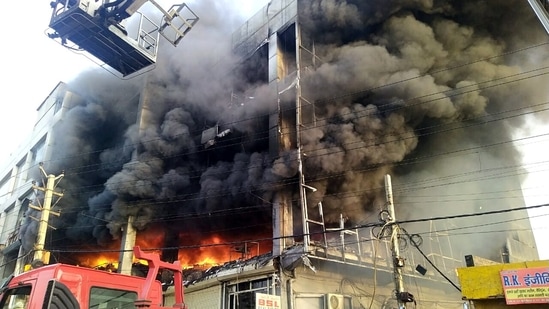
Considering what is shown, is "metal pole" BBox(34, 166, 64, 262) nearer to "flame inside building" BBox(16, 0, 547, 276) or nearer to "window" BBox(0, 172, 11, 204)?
"flame inside building" BBox(16, 0, 547, 276)

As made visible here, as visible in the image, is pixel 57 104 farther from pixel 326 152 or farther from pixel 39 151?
pixel 326 152

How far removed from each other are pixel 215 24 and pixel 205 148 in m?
7.72

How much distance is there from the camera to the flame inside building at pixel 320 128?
1603 cm

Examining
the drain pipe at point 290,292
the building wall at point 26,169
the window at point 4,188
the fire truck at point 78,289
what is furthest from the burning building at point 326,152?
the window at point 4,188

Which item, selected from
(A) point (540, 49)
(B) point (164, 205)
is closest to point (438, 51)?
(A) point (540, 49)

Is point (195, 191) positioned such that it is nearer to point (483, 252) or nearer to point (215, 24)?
point (215, 24)

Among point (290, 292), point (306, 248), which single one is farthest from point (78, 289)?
point (290, 292)

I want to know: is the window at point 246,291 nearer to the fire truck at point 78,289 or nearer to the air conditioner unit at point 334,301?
the air conditioner unit at point 334,301

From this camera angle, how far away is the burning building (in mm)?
14555

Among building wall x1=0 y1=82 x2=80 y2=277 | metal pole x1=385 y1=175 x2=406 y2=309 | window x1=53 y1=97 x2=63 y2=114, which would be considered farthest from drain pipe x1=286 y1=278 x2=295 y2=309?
window x1=53 y1=97 x2=63 y2=114

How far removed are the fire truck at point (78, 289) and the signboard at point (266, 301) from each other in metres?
6.35

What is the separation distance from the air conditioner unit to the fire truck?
8945 mm

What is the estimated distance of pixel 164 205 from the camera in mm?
19594

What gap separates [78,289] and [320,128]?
12.7 meters
